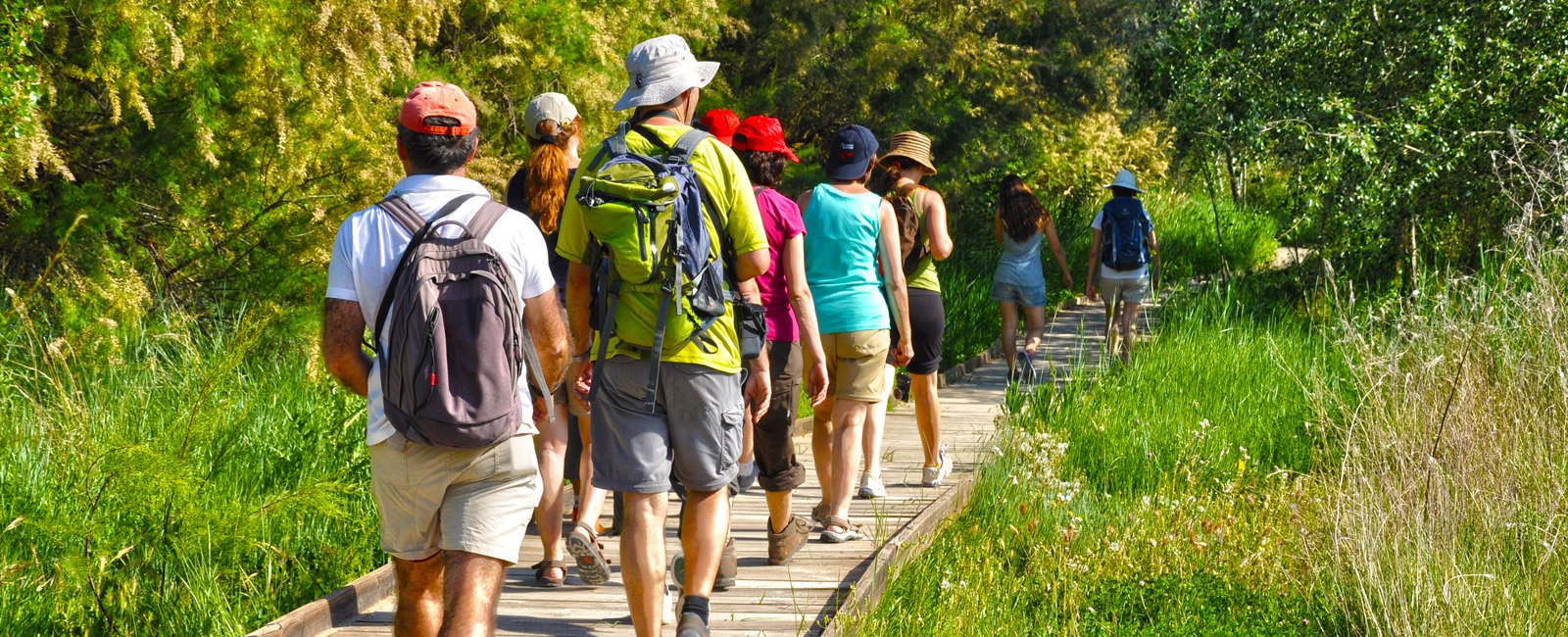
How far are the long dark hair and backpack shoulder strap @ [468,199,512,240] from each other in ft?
25.4

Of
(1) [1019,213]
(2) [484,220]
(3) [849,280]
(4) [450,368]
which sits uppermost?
(2) [484,220]

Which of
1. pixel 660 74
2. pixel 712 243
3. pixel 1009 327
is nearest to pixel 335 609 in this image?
pixel 712 243

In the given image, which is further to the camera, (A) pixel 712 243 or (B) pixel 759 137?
(B) pixel 759 137

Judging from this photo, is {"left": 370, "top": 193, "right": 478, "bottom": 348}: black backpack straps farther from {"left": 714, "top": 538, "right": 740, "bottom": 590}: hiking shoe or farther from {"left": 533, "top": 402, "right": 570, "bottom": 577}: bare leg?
{"left": 714, "top": 538, "right": 740, "bottom": 590}: hiking shoe

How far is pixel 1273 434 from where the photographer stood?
8789 mm

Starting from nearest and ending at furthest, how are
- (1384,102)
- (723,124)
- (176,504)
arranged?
1. (723,124)
2. (176,504)
3. (1384,102)

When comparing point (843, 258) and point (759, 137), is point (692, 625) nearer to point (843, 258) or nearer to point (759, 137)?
point (759, 137)

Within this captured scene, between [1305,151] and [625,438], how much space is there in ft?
32.4

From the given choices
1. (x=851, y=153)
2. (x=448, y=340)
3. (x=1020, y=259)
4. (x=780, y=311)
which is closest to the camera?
(x=448, y=340)

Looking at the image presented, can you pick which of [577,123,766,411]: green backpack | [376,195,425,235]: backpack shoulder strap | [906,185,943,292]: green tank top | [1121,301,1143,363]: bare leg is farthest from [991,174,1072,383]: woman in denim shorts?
[376,195,425,235]: backpack shoulder strap

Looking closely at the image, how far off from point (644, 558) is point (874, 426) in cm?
247

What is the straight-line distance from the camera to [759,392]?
4.81m

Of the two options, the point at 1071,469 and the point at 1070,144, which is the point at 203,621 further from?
the point at 1070,144

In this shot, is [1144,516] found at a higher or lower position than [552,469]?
lower
